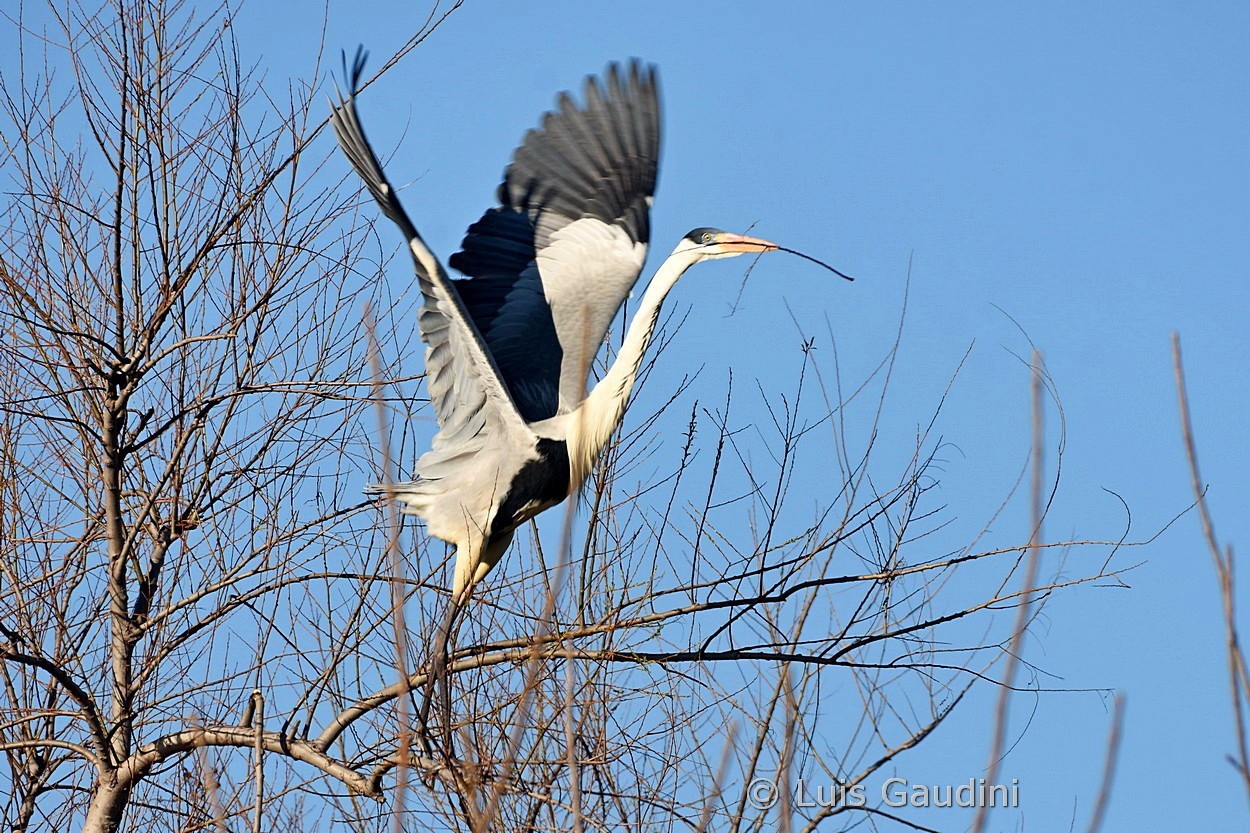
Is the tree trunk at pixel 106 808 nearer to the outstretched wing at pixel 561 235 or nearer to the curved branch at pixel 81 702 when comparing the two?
the curved branch at pixel 81 702

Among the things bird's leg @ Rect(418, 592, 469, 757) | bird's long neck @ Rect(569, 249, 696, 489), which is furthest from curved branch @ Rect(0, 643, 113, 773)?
bird's long neck @ Rect(569, 249, 696, 489)

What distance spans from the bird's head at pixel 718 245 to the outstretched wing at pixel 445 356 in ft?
3.30

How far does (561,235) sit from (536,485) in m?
1.11

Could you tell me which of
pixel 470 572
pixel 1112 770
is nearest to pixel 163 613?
pixel 470 572

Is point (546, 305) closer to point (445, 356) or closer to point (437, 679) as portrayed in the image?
point (445, 356)

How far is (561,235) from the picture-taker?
5691mm

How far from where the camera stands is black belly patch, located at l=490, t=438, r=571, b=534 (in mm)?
5105

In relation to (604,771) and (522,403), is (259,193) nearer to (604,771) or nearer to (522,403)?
(522,403)

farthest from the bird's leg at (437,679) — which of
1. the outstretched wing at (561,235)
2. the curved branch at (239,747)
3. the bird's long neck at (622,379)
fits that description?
the outstretched wing at (561,235)

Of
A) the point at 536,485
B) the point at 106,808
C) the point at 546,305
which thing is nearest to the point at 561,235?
the point at 546,305

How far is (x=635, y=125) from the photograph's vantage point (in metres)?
5.61

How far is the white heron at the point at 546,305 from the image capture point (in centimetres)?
509

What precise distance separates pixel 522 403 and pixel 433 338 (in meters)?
0.74

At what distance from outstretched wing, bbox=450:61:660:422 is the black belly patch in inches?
15.2
